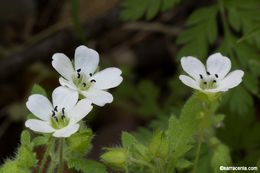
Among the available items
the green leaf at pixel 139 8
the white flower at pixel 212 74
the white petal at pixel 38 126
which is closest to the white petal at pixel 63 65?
the white petal at pixel 38 126

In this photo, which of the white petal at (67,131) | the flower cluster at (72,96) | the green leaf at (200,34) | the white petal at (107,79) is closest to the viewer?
the white petal at (67,131)

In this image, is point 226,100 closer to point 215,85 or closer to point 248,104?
point 248,104

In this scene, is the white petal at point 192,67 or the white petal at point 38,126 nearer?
the white petal at point 38,126

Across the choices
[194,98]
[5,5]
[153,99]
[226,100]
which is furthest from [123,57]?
[194,98]

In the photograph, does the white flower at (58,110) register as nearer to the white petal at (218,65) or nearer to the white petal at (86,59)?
the white petal at (86,59)

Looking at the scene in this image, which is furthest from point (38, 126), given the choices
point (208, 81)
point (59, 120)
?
point (208, 81)

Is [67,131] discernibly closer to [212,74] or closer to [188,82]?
[188,82]
